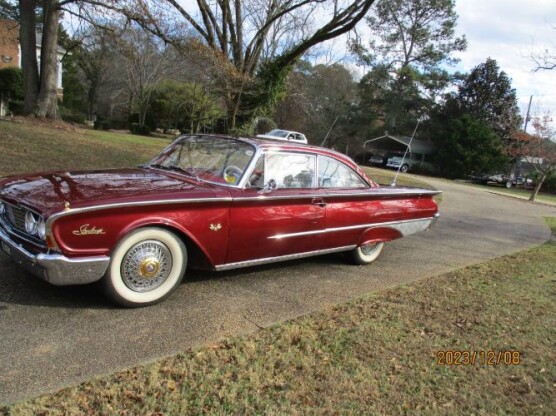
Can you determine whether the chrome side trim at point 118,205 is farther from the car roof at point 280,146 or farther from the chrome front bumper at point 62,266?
the car roof at point 280,146

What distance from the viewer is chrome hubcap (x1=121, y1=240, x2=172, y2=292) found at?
3816 millimetres

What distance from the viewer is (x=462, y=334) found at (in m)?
4.11

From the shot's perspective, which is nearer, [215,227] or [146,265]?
A: [146,265]

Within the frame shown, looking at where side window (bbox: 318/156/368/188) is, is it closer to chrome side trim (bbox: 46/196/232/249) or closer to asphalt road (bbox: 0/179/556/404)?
asphalt road (bbox: 0/179/556/404)

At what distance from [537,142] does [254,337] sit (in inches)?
1194

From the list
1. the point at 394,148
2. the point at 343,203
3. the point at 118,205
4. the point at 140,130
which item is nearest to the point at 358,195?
the point at 343,203

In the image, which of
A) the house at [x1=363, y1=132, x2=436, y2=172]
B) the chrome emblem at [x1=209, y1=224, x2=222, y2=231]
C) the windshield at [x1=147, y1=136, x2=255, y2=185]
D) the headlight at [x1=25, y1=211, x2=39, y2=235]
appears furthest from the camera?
the house at [x1=363, y1=132, x2=436, y2=172]

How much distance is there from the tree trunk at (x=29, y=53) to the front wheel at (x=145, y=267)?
14.5 m

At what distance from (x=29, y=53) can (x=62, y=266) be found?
15317 mm

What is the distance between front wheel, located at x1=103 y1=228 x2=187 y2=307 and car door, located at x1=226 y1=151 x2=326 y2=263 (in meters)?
0.56

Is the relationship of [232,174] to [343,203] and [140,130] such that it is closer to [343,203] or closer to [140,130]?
[343,203]

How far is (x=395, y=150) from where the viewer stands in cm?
4634

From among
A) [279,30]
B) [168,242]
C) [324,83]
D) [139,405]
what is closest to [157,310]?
[168,242]

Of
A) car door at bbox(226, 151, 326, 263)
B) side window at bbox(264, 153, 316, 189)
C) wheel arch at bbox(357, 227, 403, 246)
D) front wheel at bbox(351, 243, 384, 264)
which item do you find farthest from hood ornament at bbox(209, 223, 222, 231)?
front wheel at bbox(351, 243, 384, 264)
